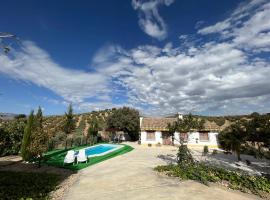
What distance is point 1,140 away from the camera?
2233cm

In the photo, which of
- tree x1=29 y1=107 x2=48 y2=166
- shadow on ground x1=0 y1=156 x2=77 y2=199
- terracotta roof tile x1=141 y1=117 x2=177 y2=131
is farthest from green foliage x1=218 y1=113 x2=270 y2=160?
terracotta roof tile x1=141 y1=117 x2=177 y2=131

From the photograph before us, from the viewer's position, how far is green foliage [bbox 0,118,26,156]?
22.6 m

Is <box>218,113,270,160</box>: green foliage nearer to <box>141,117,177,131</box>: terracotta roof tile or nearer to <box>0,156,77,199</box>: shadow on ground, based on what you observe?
<box>0,156,77,199</box>: shadow on ground

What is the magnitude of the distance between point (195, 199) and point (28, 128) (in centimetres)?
1669

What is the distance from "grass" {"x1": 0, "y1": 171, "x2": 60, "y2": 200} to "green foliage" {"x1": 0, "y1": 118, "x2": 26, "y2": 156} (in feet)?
28.2

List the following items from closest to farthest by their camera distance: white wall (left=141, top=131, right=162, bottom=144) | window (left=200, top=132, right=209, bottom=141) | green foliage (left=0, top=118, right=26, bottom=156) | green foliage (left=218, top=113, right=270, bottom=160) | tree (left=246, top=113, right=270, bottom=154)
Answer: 1. tree (left=246, top=113, right=270, bottom=154)
2. green foliage (left=218, top=113, right=270, bottom=160)
3. green foliage (left=0, top=118, right=26, bottom=156)
4. window (left=200, top=132, right=209, bottom=141)
5. white wall (left=141, top=131, right=162, bottom=144)

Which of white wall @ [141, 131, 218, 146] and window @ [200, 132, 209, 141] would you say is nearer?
white wall @ [141, 131, 218, 146]

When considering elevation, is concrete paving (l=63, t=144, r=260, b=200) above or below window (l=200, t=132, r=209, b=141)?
below

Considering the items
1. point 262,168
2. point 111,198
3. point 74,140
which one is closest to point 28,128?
point 74,140

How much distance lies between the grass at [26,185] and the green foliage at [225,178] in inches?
265

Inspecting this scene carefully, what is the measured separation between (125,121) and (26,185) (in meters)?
28.5

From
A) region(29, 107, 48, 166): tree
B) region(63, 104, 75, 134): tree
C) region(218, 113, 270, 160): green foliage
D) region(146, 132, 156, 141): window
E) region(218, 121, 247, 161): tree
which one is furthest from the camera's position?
region(63, 104, 75, 134): tree

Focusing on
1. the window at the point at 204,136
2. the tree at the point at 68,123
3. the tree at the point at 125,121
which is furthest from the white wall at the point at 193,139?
the tree at the point at 68,123

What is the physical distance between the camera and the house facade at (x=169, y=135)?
3546 centimetres
